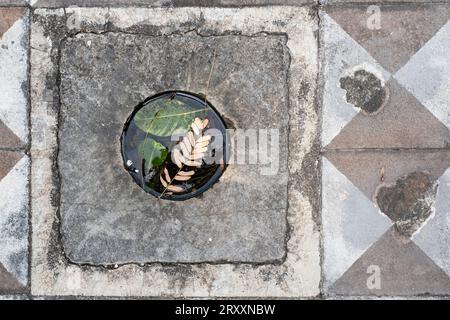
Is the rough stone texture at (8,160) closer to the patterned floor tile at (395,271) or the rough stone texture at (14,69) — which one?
the rough stone texture at (14,69)

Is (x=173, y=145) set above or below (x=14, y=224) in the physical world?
above

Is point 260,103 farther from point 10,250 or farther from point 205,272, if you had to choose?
point 10,250

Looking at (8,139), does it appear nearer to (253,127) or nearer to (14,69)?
(14,69)

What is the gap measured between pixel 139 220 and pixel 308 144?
104cm

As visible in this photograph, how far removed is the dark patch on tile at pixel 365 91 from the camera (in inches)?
102

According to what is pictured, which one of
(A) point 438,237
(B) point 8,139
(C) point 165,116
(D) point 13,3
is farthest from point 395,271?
(D) point 13,3

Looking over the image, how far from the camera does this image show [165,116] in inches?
102

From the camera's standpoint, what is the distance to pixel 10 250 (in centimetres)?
264

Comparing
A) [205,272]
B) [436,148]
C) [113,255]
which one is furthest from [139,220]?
[436,148]

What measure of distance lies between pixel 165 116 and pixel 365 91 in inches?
44.2

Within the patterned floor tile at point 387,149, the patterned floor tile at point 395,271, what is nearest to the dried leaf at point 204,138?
the patterned floor tile at point 387,149
